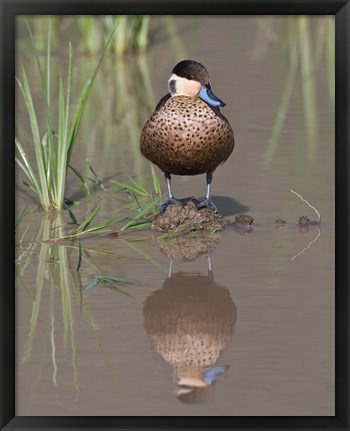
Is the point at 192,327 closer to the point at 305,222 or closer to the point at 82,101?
the point at 305,222

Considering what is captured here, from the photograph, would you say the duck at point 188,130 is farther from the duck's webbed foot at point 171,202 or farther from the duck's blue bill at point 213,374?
A: the duck's blue bill at point 213,374

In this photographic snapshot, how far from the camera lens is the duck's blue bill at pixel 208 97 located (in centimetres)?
584

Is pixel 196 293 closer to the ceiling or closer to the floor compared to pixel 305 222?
closer to the floor

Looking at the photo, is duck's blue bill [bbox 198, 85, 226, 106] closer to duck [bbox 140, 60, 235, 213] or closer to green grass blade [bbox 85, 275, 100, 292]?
duck [bbox 140, 60, 235, 213]

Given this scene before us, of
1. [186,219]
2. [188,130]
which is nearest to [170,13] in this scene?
[188,130]

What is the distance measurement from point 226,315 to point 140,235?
1340mm

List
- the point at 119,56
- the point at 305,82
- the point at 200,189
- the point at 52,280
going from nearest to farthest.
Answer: the point at 52,280 → the point at 200,189 → the point at 305,82 → the point at 119,56

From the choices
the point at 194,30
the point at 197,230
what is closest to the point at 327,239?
the point at 197,230

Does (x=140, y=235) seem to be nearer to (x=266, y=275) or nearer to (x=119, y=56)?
(x=266, y=275)

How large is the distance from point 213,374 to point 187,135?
2.04 m

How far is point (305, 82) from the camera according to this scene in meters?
9.84

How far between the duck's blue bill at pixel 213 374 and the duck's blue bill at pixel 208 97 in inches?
83.4

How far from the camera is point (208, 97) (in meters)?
5.88

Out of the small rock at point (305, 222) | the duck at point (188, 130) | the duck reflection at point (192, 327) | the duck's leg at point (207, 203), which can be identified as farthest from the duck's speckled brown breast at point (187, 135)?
the duck reflection at point (192, 327)
